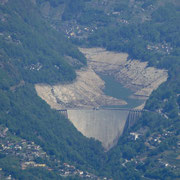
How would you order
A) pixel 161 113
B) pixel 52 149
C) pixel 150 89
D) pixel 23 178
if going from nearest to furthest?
pixel 23 178, pixel 52 149, pixel 161 113, pixel 150 89

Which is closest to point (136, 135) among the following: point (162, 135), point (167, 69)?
point (162, 135)

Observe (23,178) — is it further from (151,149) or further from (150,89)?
(150,89)

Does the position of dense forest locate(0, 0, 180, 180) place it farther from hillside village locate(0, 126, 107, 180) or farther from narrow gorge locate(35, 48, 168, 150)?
narrow gorge locate(35, 48, 168, 150)

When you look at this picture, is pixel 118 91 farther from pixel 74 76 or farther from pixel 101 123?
pixel 101 123

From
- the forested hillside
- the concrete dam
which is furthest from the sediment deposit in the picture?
the concrete dam

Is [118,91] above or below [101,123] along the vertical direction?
below

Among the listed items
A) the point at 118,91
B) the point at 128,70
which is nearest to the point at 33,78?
the point at 118,91
